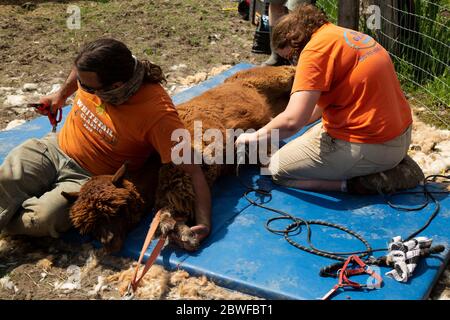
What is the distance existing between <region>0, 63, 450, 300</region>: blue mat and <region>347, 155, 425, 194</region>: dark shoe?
7cm

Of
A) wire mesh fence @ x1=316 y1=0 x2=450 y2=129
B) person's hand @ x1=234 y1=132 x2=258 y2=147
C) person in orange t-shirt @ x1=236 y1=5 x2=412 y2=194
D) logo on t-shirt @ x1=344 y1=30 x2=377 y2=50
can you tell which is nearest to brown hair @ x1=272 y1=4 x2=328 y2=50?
person in orange t-shirt @ x1=236 y1=5 x2=412 y2=194

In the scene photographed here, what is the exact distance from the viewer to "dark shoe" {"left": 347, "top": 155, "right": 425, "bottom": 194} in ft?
13.0

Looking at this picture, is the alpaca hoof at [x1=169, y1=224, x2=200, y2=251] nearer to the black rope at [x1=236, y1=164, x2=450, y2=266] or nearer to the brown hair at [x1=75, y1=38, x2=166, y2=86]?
the black rope at [x1=236, y1=164, x2=450, y2=266]

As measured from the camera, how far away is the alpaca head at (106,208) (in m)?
3.37

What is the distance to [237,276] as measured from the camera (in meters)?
3.20

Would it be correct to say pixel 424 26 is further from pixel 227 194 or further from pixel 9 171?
pixel 9 171

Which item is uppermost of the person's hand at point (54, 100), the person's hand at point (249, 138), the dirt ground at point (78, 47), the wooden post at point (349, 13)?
the wooden post at point (349, 13)

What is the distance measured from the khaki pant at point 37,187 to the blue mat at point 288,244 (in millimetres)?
260

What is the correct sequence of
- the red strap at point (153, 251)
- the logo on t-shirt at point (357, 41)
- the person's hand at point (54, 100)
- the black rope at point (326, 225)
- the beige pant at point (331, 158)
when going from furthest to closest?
the person's hand at point (54, 100), the beige pant at point (331, 158), the logo on t-shirt at point (357, 41), the black rope at point (326, 225), the red strap at point (153, 251)

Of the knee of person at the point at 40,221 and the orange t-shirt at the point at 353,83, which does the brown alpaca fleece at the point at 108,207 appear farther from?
the orange t-shirt at the point at 353,83

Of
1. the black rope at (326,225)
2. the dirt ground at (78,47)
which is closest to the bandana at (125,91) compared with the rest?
the dirt ground at (78,47)

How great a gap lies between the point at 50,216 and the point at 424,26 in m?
4.59

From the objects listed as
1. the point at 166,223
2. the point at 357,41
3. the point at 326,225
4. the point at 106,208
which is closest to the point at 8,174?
the point at 106,208

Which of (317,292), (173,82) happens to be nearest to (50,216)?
(317,292)
